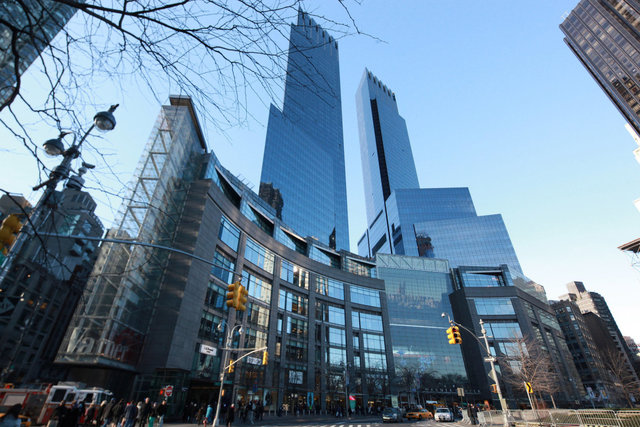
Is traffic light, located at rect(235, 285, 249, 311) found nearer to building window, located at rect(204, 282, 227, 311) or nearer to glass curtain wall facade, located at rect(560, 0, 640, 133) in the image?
building window, located at rect(204, 282, 227, 311)

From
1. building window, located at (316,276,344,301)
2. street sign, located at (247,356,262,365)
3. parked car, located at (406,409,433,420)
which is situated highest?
building window, located at (316,276,344,301)

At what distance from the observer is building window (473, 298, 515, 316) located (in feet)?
253

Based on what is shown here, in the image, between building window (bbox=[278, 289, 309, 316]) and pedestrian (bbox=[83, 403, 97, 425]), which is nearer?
pedestrian (bbox=[83, 403, 97, 425])

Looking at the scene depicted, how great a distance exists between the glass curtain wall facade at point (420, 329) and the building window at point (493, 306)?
7319 mm

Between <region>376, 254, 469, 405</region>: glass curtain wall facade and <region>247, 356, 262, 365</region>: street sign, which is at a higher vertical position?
<region>376, 254, 469, 405</region>: glass curtain wall facade

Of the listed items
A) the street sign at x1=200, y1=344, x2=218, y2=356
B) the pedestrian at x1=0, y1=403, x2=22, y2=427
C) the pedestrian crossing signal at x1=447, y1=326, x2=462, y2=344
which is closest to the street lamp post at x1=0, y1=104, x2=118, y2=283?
the pedestrian at x1=0, y1=403, x2=22, y2=427

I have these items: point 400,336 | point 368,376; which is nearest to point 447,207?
point 400,336

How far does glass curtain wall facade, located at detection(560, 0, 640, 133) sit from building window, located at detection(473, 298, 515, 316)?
164 feet

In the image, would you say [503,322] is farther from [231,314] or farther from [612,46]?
[612,46]

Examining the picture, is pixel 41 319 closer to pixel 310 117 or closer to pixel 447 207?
pixel 310 117

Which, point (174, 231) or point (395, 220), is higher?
point (395, 220)

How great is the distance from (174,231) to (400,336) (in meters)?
59.3

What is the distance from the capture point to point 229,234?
1674 inches

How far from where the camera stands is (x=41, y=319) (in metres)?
59.4
